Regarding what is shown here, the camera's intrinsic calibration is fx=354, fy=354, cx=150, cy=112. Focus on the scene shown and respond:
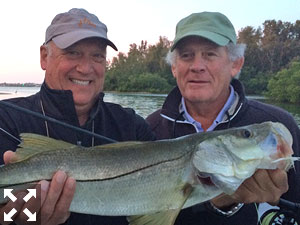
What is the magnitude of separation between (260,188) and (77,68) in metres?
1.94

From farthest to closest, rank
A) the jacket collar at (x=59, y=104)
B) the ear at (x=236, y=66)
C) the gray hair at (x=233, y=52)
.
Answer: the ear at (x=236, y=66)
the gray hair at (x=233, y=52)
the jacket collar at (x=59, y=104)

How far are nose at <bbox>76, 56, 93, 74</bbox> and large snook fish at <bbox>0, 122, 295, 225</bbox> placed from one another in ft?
2.78

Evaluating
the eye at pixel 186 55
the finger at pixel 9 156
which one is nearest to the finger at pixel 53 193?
the finger at pixel 9 156

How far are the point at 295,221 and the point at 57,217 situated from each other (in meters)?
2.95

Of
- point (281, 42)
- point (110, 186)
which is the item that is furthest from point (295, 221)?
point (281, 42)

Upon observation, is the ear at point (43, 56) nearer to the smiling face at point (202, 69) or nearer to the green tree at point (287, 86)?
the smiling face at point (202, 69)

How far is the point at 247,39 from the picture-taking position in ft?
322

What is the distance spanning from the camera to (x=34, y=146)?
272cm

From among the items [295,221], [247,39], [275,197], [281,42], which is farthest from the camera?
[247,39]

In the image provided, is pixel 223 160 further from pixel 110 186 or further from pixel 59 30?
pixel 59 30

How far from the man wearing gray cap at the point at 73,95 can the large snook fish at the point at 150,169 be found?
52 cm

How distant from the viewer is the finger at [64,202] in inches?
101

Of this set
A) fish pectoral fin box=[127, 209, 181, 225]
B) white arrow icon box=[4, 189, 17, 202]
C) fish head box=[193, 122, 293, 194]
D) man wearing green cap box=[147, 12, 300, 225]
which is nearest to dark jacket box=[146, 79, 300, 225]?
man wearing green cap box=[147, 12, 300, 225]

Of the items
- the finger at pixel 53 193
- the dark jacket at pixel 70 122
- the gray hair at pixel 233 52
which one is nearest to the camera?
the finger at pixel 53 193
